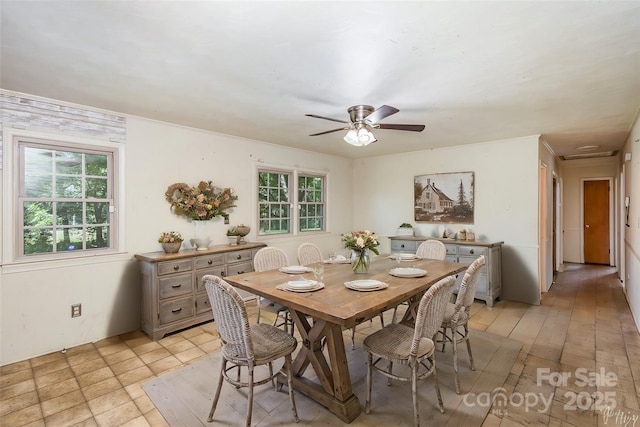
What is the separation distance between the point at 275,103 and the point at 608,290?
19.4 feet

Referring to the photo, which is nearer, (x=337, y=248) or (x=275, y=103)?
(x=275, y=103)

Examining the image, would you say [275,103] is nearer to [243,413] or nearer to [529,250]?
[243,413]

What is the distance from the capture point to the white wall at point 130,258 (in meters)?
2.83

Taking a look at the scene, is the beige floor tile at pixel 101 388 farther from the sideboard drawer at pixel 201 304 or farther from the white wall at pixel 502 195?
the white wall at pixel 502 195

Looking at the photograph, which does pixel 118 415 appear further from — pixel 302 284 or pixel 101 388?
pixel 302 284

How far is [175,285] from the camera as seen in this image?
338 cm

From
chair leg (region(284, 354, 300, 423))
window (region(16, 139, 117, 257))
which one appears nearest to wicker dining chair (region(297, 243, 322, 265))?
chair leg (region(284, 354, 300, 423))

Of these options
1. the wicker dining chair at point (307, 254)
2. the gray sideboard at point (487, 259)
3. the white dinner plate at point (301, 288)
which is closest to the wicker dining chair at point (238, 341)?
the white dinner plate at point (301, 288)

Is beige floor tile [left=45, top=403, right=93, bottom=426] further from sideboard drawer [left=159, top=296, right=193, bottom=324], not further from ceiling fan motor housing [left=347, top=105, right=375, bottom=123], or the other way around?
ceiling fan motor housing [left=347, top=105, right=375, bottom=123]

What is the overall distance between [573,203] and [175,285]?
8.60 metres

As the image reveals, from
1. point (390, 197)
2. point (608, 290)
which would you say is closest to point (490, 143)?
point (390, 197)

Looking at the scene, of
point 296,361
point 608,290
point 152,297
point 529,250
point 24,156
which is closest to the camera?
point 296,361

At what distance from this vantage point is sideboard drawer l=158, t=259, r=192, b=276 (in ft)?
10.7

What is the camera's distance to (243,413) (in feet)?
6.88
